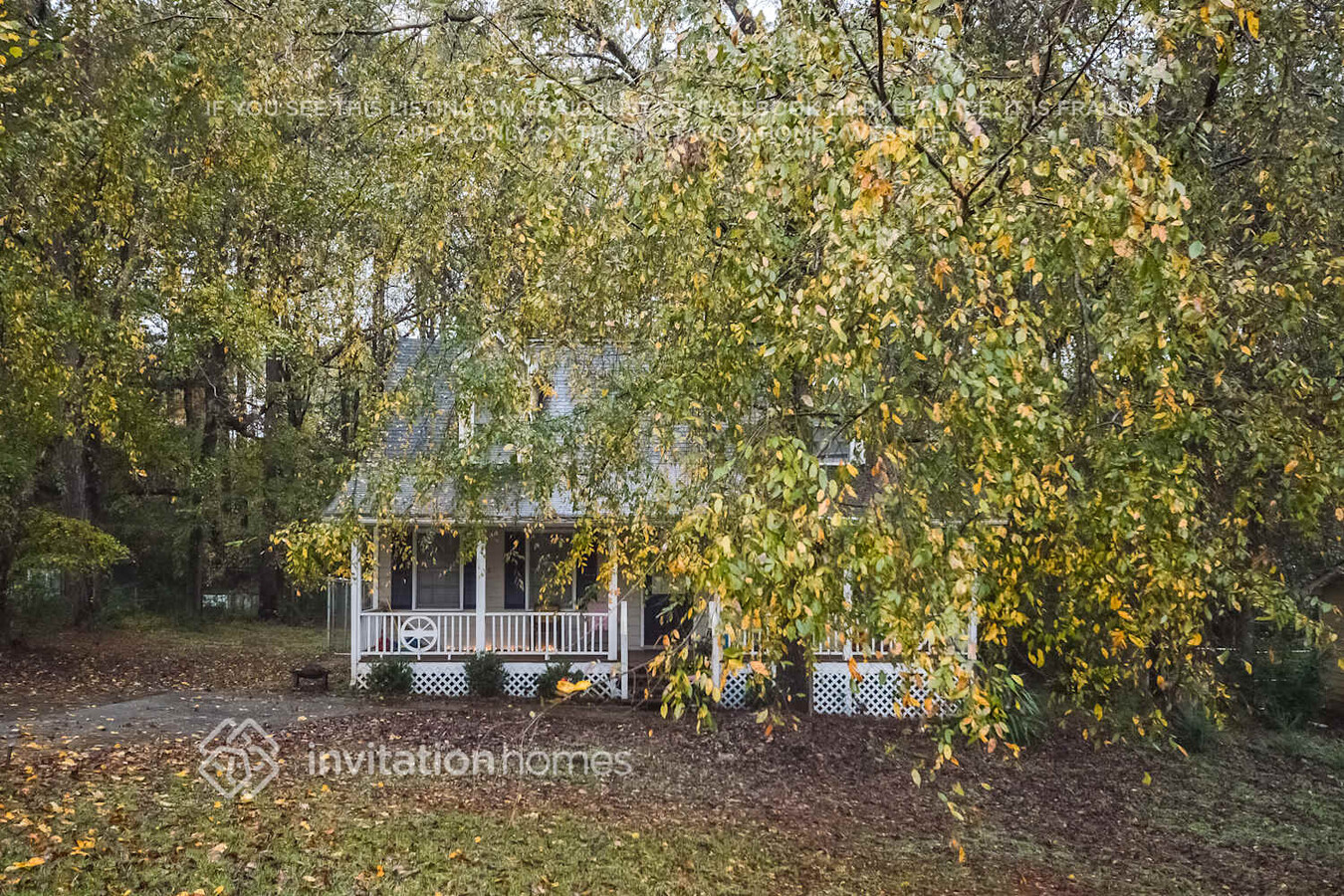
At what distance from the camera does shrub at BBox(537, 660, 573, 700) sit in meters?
13.3

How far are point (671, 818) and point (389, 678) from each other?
6.40m

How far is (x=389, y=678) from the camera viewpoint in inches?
530

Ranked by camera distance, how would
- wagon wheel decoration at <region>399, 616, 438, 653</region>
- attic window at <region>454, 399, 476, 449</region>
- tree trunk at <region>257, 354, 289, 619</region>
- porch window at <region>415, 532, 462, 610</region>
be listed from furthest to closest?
tree trunk at <region>257, 354, 289, 619</region>, porch window at <region>415, 532, 462, 610</region>, wagon wheel decoration at <region>399, 616, 438, 653</region>, attic window at <region>454, 399, 476, 449</region>

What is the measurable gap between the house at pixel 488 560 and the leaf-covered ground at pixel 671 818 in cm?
127

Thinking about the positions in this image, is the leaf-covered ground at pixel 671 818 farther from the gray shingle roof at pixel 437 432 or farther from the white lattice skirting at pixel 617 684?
the gray shingle roof at pixel 437 432

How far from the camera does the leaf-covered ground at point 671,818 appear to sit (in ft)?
21.1

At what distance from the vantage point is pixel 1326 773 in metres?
11.7

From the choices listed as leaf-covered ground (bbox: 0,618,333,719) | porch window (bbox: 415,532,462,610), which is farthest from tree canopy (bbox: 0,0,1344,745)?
porch window (bbox: 415,532,462,610)

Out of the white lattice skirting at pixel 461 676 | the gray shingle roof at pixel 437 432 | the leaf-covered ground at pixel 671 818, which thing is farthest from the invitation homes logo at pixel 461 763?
the white lattice skirting at pixel 461 676

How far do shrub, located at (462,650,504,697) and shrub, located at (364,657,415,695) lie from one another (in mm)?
822

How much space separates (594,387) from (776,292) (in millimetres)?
4431

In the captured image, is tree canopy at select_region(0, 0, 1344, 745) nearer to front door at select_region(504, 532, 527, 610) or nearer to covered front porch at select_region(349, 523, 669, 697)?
covered front porch at select_region(349, 523, 669, 697)

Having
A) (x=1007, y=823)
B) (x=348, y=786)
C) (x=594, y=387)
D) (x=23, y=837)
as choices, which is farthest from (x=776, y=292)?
(x=1007, y=823)

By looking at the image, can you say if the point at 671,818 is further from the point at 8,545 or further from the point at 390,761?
the point at 8,545
